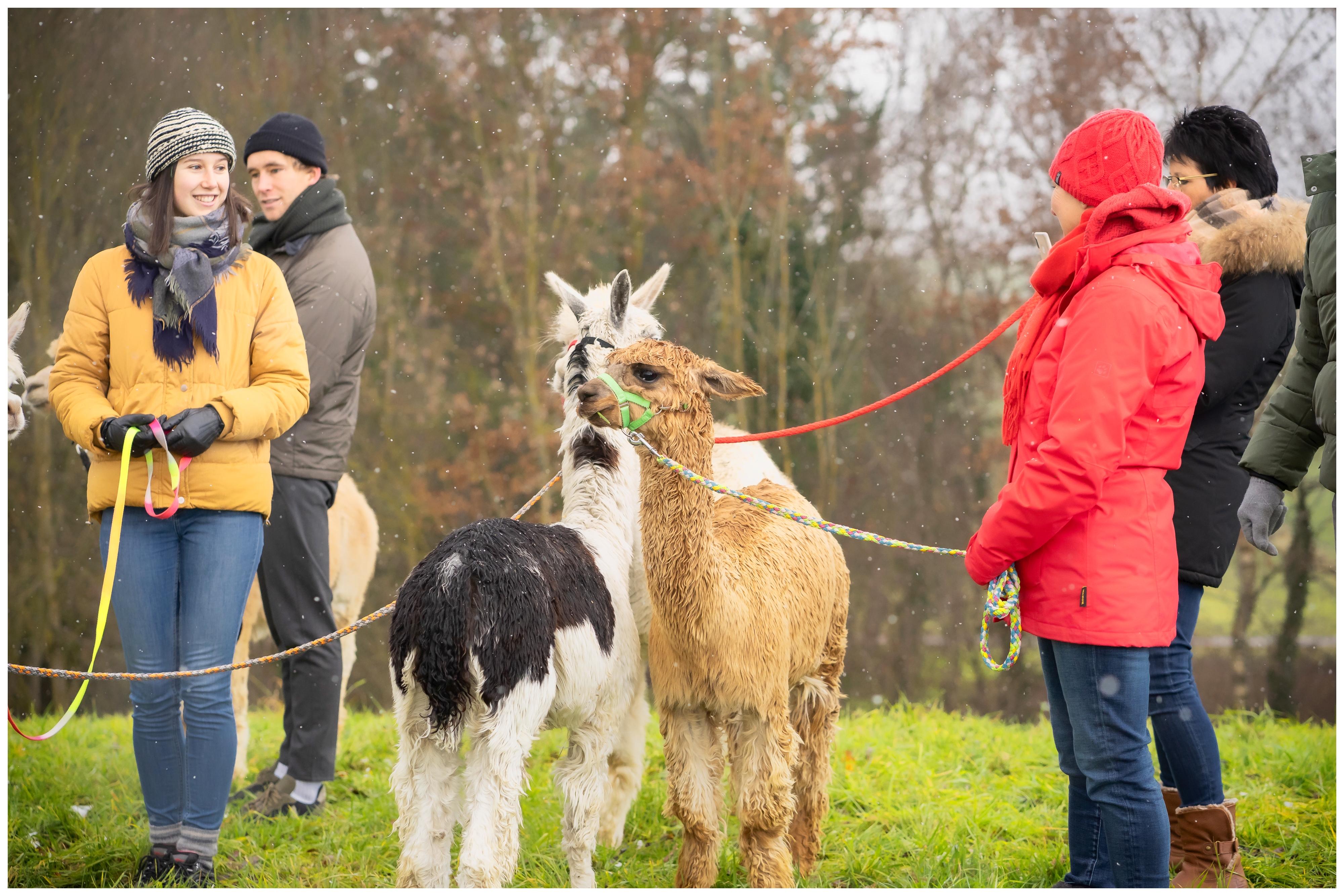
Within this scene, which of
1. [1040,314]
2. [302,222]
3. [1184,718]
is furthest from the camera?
[302,222]

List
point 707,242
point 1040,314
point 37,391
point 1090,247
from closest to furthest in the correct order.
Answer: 1. point 1090,247
2. point 1040,314
3. point 37,391
4. point 707,242

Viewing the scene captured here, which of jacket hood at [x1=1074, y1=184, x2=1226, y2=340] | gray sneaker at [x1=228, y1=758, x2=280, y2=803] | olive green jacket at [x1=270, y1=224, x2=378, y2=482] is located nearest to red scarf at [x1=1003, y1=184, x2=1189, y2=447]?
jacket hood at [x1=1074, y1=184, x2=1226, y2=340]

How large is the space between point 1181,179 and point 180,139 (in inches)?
124

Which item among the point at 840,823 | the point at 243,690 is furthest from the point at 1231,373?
the point at 243,690

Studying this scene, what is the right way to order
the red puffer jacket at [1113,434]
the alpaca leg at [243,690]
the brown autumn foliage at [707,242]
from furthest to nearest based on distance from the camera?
1. the brown autumn foliage at [707,242]
2. the alpaca leg at [243,690]
3. the red puffer jacket at [1113,434]

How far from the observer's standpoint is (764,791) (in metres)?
2.78

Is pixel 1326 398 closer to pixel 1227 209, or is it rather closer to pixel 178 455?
pixel 1227 209

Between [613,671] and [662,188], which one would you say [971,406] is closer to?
[662,188]

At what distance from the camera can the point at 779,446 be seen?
305 inches

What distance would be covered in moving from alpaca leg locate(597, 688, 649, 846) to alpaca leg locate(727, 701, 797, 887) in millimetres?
705

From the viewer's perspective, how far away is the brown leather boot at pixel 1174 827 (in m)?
2.97

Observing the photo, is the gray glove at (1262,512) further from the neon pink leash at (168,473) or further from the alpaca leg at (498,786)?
the neon pink leash at (168,473)

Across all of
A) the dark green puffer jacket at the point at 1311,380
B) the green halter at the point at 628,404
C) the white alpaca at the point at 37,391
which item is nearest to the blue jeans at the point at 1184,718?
the dark green puffer jacket at the point at 1311,380

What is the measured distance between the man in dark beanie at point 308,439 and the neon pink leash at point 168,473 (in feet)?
2.85
